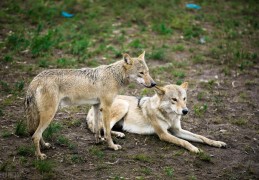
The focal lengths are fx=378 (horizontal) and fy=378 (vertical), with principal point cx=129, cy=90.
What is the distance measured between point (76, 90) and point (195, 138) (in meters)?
2.59

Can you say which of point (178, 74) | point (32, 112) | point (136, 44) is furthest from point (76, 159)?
point (136, 44)

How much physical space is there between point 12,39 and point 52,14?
274cm

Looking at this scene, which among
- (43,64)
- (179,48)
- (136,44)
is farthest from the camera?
(179,48)

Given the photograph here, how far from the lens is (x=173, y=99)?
24.0 feet

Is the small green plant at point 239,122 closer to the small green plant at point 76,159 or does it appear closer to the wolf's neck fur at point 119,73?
the wolf's neck fur at point 119,73

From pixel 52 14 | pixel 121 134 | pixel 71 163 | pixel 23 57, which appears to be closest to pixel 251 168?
pixel 121 134

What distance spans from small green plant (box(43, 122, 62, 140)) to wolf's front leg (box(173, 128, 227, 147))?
7.70ft

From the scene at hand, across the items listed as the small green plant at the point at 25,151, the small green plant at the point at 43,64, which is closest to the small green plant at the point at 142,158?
the small green plant at the point at 25,151

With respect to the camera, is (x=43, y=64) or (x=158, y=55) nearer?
(x=43, y=64)

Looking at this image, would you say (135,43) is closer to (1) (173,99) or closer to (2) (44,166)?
(1) (173,99)

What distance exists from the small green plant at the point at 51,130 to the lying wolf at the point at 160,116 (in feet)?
2.03

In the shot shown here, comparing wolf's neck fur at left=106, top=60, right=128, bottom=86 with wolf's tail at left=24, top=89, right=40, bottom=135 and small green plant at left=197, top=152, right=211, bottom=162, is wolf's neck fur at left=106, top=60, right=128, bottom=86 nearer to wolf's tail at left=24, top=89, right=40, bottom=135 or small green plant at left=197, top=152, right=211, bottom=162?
wolf's tail at left=24, top=89, right=40, bottom=135

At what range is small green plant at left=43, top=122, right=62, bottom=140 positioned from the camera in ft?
23.3

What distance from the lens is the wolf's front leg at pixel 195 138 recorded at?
7.34 meters
